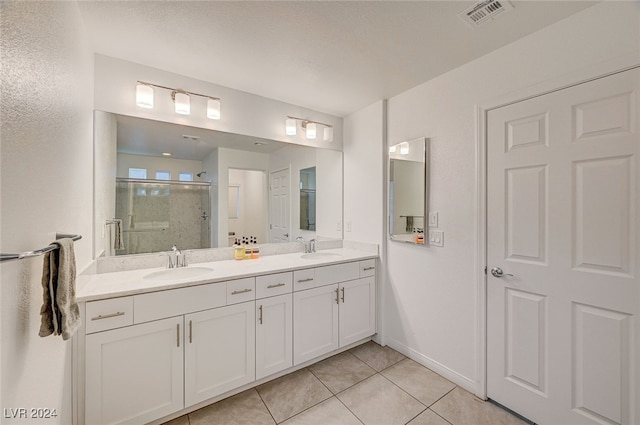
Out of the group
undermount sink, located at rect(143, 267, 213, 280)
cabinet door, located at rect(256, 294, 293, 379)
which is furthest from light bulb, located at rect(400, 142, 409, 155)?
undermount sink, located at rect(143, 267, 213, 280)

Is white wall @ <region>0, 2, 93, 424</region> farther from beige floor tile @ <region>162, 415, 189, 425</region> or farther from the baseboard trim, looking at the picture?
the baseboard trim

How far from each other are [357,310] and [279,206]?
126 centimetres

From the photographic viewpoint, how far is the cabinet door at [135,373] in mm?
1412

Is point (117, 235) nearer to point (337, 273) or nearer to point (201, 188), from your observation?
point (201, 188)

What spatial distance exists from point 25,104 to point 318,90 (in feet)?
6.26

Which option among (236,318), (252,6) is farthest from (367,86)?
(236,318)

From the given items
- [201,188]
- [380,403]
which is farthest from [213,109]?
[380,403]

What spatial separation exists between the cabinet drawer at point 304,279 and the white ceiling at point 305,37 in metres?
1.55

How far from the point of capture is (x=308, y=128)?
8.96ft

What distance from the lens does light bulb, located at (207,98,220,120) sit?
214 centimetres

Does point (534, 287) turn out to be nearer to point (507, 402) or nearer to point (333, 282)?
point (507, 402)

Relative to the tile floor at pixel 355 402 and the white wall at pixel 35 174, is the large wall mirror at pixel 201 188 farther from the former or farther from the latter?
the tile floor at pixel 355 402

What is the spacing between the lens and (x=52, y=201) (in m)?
1.09

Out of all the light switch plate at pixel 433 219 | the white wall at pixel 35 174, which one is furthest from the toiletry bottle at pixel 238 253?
the light switch plate at pixel 433 219
